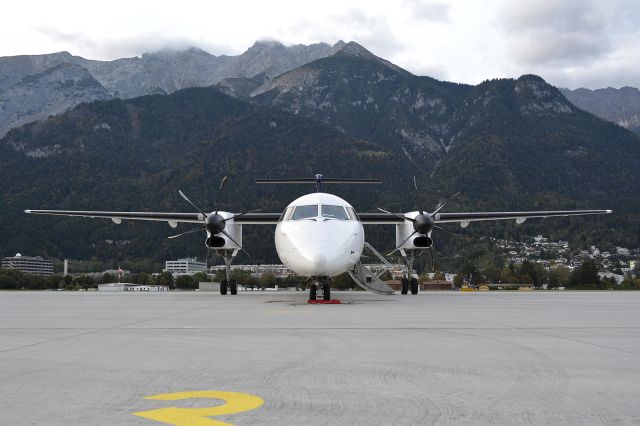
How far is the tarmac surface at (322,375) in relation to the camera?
432 centimetres

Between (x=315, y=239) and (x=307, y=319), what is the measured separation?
5.68 metres

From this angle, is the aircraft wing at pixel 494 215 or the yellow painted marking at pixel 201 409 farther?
the aircraft wing at pixel 494 215

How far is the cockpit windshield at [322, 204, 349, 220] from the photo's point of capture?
19.0m

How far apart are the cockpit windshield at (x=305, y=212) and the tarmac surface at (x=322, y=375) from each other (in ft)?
28.6

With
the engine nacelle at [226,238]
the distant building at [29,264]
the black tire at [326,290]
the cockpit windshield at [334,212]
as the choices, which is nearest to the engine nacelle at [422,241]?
the engine nacelle at [226,238]

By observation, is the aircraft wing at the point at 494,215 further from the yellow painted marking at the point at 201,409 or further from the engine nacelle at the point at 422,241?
the yellow painted marking at the point at 201,409

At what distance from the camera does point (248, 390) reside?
5.14m

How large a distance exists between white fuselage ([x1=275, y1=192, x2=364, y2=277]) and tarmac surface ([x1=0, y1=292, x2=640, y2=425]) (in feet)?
22.6

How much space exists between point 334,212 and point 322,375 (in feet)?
44.6

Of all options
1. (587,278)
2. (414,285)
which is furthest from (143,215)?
(587,278)

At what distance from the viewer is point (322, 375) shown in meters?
5.80

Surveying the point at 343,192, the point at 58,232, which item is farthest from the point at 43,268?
the point at 343,192

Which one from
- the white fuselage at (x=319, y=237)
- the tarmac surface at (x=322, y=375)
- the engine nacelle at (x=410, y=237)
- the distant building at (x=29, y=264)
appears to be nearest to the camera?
the tarmac surface at (x=322, y=375)

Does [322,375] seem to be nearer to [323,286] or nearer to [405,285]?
[323,286]
